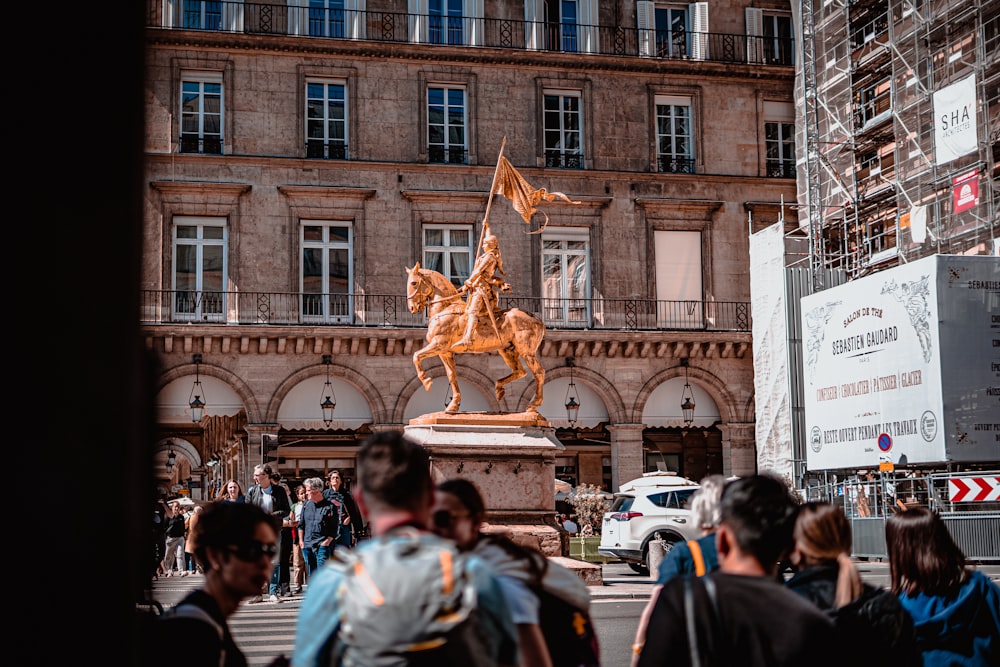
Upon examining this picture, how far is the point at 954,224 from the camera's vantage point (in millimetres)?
24078

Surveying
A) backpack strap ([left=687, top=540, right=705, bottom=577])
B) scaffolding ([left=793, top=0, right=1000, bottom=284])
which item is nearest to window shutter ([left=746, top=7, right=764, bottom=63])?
scaffolding ([left=793, top=0, right=1000, bottom=284])

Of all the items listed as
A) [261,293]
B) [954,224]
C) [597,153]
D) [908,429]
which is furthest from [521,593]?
[597,153]

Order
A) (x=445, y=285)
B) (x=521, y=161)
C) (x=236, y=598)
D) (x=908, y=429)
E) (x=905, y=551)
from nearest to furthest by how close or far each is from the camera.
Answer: (x=236, y=598) → (x=905, y=551) → (x=445, y=285) → (x=908, y=429) → (x=521, y=161)

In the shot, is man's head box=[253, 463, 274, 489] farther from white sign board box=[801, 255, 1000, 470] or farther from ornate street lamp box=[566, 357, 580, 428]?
ornate street lamp box=[566, 357, 580, 428]

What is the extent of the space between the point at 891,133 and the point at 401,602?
2754 cm

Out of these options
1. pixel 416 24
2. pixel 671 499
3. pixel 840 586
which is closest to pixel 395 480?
pixel 840 586

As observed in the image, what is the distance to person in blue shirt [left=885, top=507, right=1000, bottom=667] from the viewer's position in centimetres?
470

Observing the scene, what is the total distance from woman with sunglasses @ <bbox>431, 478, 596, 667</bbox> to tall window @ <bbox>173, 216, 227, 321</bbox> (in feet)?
89.2

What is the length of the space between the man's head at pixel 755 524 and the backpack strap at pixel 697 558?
0.64 metres

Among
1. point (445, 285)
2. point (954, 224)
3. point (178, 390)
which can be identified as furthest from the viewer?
point (178, 390)

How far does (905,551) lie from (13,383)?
380cm

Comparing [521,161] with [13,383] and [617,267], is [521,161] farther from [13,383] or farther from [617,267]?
[13,383]

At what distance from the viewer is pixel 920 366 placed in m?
22.2

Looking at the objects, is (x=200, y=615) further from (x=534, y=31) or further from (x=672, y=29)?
(x=672, y=29)
